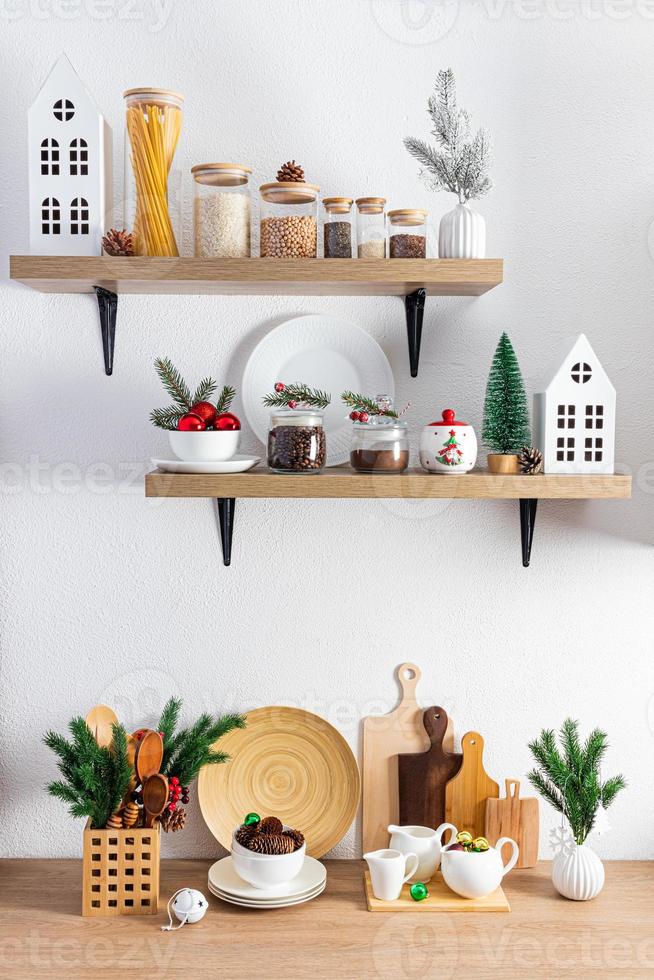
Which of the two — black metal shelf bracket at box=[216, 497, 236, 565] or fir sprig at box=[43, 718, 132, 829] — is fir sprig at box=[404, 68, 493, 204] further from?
fir sprig at box=[43, 718, 132, 829]

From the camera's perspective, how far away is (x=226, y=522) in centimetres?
135

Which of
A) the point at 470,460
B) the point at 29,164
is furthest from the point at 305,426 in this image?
the point at 29,164

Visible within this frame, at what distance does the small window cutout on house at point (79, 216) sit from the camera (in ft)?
4.00

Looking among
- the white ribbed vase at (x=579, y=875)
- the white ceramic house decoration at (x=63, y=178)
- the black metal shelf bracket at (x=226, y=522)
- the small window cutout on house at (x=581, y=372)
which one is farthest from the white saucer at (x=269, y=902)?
the white ceramic house decoration at (x=63, y=178)

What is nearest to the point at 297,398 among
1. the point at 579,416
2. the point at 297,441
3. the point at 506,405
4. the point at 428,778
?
the point at 297,441

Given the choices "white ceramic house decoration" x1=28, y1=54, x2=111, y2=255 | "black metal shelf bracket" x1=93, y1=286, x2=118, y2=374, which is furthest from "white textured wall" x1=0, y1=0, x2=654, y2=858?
"white ceramic house decoration" x1=28, y1=54, x2=111, y2=255

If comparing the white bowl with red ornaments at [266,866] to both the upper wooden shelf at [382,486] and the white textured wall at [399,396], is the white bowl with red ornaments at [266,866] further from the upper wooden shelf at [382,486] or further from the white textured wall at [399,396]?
the upper wooden shelf at [382,486]

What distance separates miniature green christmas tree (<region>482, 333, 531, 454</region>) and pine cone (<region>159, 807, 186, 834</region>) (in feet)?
2.28

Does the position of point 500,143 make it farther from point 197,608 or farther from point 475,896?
point 475,896

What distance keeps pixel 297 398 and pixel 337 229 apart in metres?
0.24

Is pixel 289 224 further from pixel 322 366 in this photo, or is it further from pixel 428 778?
pixel 428 778

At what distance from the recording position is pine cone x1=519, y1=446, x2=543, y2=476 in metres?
1.24

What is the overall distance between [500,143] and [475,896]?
110 cm

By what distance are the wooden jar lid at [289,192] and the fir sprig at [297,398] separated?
257 mm
